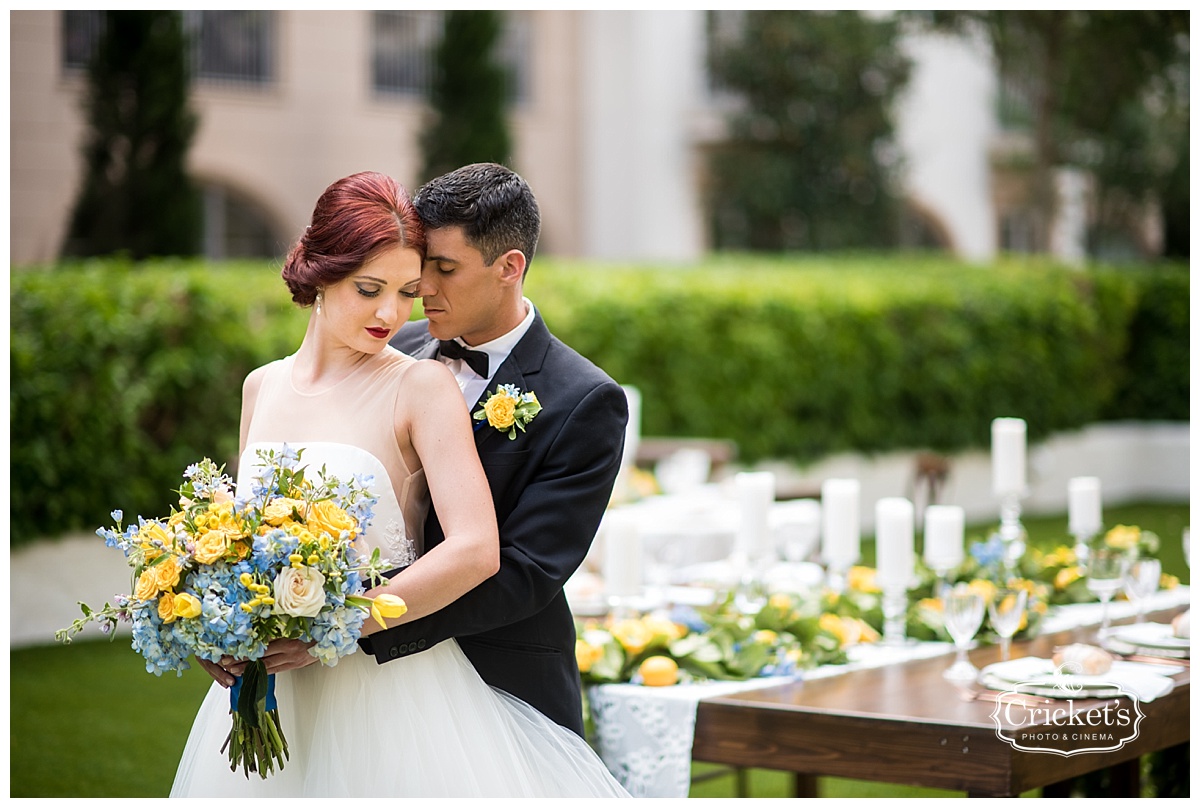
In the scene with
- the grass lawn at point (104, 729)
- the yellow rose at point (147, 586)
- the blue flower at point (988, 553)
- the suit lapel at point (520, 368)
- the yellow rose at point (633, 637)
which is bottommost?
the grass lawn at point (104, 729)

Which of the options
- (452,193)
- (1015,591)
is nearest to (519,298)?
(452,193)

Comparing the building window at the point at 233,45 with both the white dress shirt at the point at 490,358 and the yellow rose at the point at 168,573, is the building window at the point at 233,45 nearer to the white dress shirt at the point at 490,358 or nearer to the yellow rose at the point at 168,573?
the white dress shirt at the point at 490,358

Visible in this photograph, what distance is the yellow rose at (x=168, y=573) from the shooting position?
7.72ft

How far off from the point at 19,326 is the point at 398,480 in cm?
526

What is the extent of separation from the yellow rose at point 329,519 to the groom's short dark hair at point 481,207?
57 centimetres

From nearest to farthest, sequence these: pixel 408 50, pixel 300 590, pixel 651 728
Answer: pixel 300 590 → pixel 651 728 → pixel 408 50

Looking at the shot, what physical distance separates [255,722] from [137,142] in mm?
12894

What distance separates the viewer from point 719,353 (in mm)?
10695

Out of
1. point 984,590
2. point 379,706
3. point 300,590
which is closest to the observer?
point 300,590

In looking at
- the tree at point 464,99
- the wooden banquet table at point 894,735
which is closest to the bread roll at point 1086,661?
the wooden banquet table at point 894,735

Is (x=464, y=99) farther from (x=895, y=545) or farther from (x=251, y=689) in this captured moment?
(x=251, y=689)

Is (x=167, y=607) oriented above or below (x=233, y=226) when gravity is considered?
below

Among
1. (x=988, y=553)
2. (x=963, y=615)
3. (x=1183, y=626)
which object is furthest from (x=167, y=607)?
(x=988, y=553)

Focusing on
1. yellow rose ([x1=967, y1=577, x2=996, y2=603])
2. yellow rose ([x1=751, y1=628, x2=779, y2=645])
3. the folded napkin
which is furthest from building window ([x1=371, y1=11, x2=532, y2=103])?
the folded napkin
